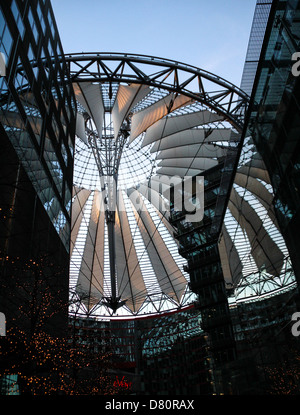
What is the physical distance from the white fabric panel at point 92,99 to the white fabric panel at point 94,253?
1445cm

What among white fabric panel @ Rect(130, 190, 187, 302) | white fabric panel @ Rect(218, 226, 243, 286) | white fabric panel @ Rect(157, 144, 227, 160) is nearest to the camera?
white fabric panel @ Rect(218, 226, 243, 286)

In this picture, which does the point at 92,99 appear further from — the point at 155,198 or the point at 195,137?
the point at 155,198

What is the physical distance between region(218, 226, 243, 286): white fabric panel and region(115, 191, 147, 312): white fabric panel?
1971 cm

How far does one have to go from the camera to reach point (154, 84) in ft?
Answer: 90.7

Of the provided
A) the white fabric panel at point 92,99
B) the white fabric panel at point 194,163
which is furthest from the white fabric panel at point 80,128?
the white fabric panel at point 194,163

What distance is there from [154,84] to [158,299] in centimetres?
4016

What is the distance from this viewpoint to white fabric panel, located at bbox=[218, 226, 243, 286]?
890 inches

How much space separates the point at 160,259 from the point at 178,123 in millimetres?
21012

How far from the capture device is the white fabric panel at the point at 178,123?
33969 millimetres

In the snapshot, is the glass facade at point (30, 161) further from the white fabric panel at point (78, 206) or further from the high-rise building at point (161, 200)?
the white fabric panel at point (78, 206)

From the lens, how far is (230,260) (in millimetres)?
24906

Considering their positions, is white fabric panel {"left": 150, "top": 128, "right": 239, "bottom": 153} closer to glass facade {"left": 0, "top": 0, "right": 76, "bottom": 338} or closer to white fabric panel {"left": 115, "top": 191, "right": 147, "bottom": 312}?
white fabric panel {"left": 115, "top": 191, "right": 147, "bottom": 312}

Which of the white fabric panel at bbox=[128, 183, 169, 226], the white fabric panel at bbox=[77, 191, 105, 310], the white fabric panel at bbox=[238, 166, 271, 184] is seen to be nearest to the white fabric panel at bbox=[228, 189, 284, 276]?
the white fabric panel at bbox=[238, 166, 271, 184]
